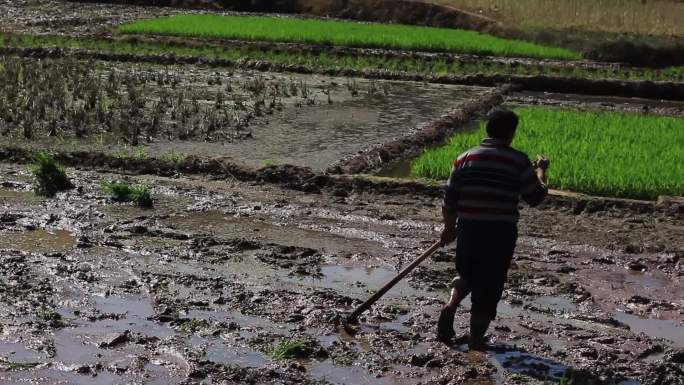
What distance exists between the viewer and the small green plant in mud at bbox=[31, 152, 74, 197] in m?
8.36

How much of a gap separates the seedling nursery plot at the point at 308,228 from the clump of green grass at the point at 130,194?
0.01 meters

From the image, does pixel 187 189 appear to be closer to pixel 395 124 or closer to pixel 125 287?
pixel 125 287

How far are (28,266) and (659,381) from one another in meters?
3.55

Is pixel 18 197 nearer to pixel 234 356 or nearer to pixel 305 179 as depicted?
pixel 305 179

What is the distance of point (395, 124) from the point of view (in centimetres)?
1208

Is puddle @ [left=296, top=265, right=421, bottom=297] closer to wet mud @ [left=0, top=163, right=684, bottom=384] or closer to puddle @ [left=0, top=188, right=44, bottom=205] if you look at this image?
wet mud @ [left=0, top=163, right=684, bottom=384]

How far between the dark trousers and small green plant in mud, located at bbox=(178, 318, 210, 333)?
131 cm

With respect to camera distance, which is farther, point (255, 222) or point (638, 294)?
point (255, 222)

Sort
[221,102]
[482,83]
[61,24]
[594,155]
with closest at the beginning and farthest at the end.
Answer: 1. [594,155]
2. [221,102]
3. [482,83]
4. [61,24]

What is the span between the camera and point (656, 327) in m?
5.91

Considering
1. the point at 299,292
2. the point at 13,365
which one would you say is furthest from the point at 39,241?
the point at 13,365

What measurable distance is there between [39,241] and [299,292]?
190cm

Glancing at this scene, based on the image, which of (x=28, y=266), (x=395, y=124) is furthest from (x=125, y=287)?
(x=395, y=124)

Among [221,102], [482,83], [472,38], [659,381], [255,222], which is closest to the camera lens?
[659,381]
